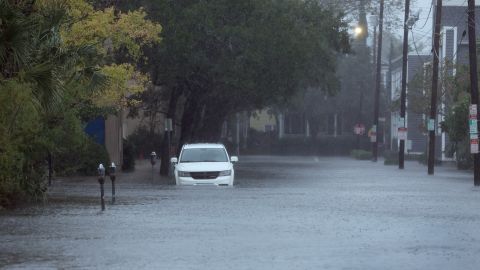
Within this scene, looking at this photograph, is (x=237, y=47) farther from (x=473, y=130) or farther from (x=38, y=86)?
(x=38, y=86)

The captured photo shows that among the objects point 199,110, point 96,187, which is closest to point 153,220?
point 96,187

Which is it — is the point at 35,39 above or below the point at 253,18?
below

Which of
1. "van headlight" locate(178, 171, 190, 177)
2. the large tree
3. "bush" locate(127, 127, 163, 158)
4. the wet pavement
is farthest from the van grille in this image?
"bush" locate(127, 127, 163, 158)

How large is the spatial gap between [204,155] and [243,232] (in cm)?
1596

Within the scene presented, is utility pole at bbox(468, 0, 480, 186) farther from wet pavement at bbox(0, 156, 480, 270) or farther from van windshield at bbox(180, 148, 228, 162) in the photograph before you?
van windshield at bbox(180, 148, 228, 162)

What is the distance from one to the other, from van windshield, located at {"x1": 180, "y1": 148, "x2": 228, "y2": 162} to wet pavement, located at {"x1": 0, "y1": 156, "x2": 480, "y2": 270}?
4.36 metres

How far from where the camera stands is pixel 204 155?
3456 centimetres

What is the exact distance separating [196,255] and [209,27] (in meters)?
32.7

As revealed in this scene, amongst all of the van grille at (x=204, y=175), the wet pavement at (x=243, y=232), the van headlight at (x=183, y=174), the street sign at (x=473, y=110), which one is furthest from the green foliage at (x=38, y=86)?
the street sign at (x=473, y=110)

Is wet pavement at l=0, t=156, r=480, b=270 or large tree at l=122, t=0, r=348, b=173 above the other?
large tree at l=122, t=0, r=348, b=173

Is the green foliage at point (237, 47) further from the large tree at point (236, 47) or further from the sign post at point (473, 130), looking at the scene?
the sign post at point (473, 130)

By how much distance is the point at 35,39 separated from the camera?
78.2 feet

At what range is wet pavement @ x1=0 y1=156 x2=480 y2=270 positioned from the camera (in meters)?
15.0

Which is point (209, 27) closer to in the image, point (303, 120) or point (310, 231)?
point (310, 231)
